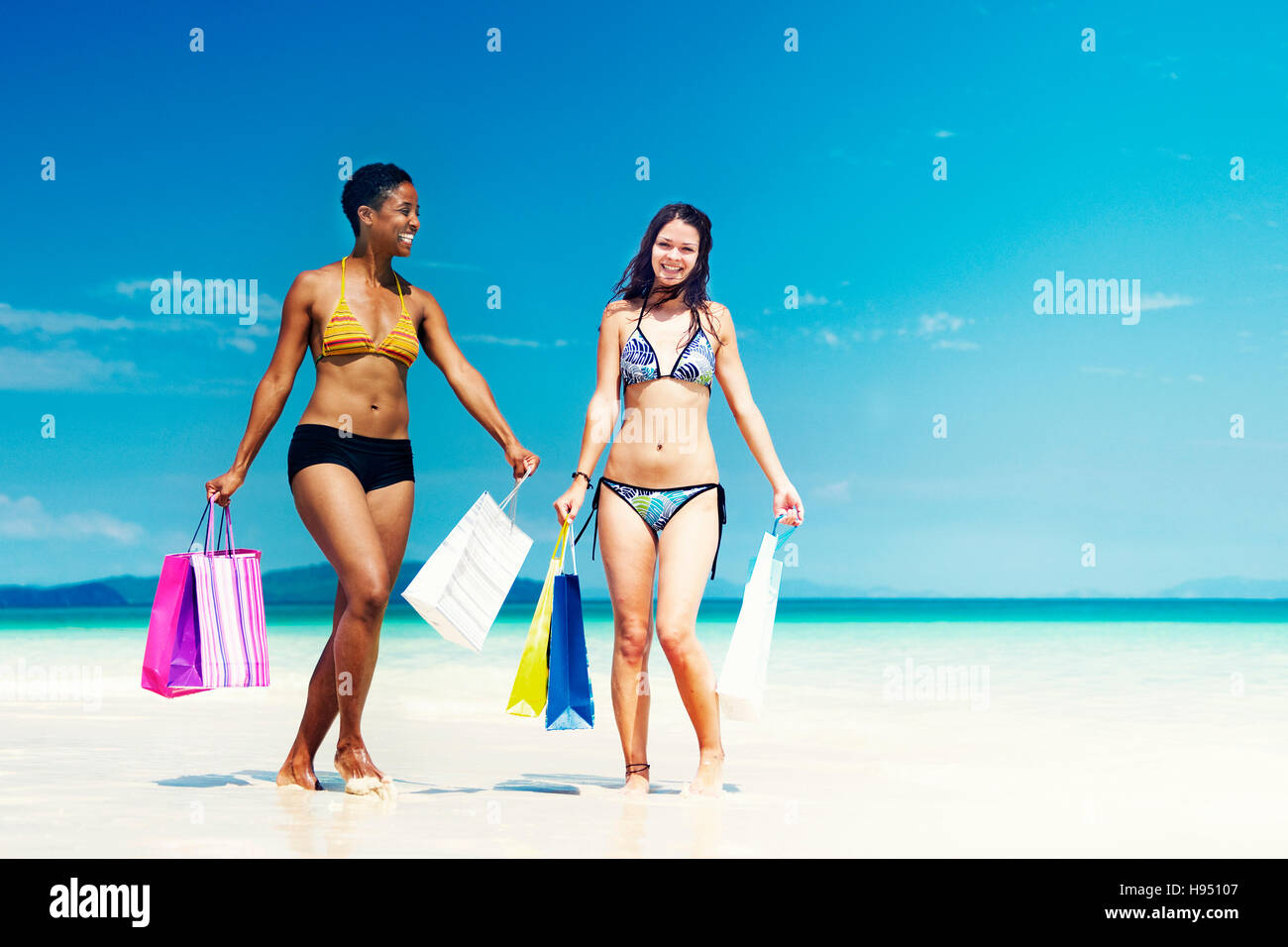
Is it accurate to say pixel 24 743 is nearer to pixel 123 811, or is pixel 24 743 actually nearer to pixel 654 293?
pixel 123 811

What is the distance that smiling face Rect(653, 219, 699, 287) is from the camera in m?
4.82

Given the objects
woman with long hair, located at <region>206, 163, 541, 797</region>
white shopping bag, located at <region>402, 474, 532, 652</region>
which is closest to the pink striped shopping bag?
woman with long hair, located at <region>206, 163, 541, 797</region>

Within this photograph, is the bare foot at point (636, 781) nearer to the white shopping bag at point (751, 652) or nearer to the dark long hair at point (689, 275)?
the white shopping bag at point (751, 652)

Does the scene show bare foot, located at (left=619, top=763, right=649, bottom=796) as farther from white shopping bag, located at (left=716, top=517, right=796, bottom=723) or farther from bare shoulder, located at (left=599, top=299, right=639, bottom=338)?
bare shoulder, located at (left=599, top=299, right=639, bottom=338)

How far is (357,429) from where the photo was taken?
4.54m

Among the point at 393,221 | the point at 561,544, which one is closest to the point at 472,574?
the point at 561,544

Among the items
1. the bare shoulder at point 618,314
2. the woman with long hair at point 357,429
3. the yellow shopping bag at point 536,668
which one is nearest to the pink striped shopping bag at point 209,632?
the woman with long hair at point 357,429

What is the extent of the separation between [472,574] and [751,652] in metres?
1.08

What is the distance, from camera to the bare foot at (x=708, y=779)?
4.50 m

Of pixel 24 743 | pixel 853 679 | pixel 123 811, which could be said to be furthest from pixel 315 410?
pixel 853 679

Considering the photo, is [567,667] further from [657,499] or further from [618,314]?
[618,314]

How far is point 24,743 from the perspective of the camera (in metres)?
5.88

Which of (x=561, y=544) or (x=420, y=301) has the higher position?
(x=420, y=301)

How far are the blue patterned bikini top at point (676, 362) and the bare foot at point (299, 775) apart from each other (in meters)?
1.89
